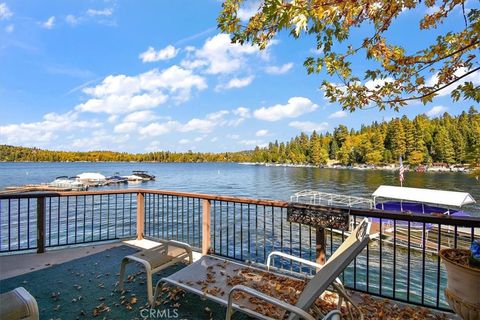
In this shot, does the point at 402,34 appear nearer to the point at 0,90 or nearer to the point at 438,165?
A: the point at 0,90

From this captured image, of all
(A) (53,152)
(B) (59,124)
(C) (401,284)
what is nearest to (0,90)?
(C) (401,284)

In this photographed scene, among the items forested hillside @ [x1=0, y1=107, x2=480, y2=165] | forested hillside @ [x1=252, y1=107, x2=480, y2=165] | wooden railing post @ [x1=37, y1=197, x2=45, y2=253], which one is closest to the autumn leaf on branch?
wooden railing post @ [x1=37, y1=197, x2=45, y2=253]

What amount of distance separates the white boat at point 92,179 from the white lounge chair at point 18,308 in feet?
107

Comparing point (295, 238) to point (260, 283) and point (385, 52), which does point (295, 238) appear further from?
point (385, 52)

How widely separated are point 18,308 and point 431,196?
605 inches

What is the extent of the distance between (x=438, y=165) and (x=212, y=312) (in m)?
74.3

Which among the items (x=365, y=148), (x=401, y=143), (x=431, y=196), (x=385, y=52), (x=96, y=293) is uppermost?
(x=401, y=143)

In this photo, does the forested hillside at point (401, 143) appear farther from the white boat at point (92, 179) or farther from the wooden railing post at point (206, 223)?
the white boat at point (92, 179)

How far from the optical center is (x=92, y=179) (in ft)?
106

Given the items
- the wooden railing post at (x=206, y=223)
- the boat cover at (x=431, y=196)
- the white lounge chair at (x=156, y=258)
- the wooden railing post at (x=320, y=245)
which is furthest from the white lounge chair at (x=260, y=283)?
the boat cover at (x=431, y=196)

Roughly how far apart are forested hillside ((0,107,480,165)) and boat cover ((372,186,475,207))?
815 inches

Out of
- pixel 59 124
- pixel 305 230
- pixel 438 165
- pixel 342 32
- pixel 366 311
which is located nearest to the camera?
pixel 366 311

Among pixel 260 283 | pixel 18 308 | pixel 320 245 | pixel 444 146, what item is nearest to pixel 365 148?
pixel 444 146

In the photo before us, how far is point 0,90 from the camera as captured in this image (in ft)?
28.3
